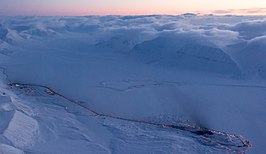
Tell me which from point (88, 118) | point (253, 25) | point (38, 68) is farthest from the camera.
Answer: point (253, 25)

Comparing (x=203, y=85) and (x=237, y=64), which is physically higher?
(x=237, y=64)

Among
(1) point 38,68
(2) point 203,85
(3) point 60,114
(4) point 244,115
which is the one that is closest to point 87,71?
(1) point 38,68

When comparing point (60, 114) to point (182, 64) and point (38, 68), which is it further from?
point (182, 64)

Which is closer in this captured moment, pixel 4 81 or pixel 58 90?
pixel 58 90

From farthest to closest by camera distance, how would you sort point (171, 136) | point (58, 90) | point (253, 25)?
1. point (253, 25)
2. point (58, 90)
3. point (171, 136)

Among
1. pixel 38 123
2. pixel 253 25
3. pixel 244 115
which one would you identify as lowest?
pixel 38 123

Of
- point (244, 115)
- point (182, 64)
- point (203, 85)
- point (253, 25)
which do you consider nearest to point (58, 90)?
point (203, 85)
